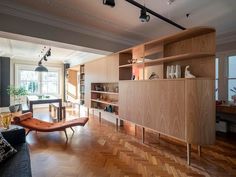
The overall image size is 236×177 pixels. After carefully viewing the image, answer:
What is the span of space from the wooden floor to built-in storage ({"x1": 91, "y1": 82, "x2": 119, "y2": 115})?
4.74ft

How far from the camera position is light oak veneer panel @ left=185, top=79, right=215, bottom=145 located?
2.40 metres

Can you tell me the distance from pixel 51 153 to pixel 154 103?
2188 mm

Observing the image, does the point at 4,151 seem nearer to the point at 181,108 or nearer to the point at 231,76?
the point at 181,108

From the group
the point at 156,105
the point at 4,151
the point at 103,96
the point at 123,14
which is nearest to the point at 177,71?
the point at 156,105

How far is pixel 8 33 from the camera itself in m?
3.00

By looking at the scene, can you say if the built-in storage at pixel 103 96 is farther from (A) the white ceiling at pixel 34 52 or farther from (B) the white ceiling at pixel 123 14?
(B) the white ceiling at pixel 123 14

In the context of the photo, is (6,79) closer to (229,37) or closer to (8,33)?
(8,33)

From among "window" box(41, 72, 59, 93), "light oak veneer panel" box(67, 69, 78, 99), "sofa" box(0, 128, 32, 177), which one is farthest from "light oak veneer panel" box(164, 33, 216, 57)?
"window" box(41, 72, 59, 93)

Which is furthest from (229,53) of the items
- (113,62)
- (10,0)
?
(10,0)

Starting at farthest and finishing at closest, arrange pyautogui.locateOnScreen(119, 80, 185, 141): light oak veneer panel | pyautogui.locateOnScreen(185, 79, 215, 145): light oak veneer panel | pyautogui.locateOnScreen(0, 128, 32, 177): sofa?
pyautogui.locateOnScreen(119, 80, 185, 141): light oak veneer panel
pyautogui.locateOnScreen(185, 79, 215, 145): light oak veneer panel
pyautogui.locateOnScreen(0, 128, 32, 177): sofa

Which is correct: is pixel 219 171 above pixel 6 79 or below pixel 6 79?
below

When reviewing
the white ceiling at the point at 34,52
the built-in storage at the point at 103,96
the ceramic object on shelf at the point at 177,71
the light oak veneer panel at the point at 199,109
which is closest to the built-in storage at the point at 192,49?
the ceramic object on shelf at the point at 177,71

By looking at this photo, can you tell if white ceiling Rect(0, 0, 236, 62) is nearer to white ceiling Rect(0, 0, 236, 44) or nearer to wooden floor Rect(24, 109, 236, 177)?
white ceiling Rect(0, 0, 236, 44)

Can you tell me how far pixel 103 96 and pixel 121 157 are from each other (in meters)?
3.20
